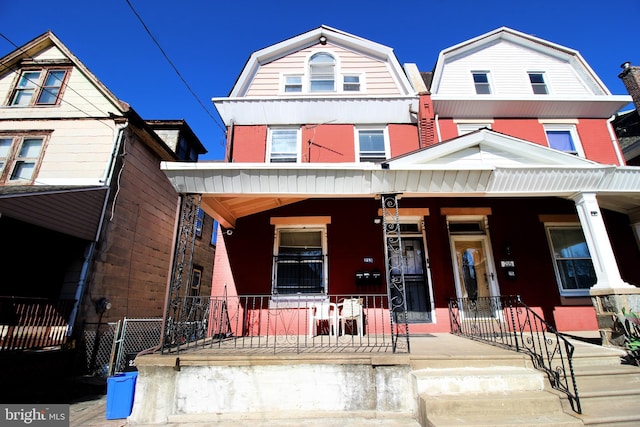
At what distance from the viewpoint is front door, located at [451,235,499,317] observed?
26.3 feet

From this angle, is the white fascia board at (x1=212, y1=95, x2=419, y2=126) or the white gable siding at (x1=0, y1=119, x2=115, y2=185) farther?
the white gable siding at (x1=0, y1=119, x2=115, y2=185)

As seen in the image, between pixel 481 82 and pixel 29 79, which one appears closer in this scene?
pixel 481 82

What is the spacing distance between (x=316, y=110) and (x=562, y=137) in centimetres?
783

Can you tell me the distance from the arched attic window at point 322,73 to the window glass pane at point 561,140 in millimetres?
7061

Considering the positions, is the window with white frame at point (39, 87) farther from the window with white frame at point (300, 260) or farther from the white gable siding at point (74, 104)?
the window with white frame at point (300, 260)

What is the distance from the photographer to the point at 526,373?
4.32 metres

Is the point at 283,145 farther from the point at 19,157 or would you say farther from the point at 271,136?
the point at 19,157

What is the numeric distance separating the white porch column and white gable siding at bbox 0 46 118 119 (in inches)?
537

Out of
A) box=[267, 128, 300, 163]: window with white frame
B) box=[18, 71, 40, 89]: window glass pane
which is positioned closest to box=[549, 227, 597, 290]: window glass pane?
box=[267, 128, 300, 163]: window with white frame

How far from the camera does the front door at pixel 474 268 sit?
8.03 m

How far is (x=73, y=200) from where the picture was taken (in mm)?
8008

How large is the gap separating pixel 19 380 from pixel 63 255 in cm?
324

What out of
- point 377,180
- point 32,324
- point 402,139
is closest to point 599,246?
point 377,180

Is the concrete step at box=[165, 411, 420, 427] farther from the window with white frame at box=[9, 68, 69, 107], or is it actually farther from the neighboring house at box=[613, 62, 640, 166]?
the neighboring house at box=[613, 62, 640, 166]
